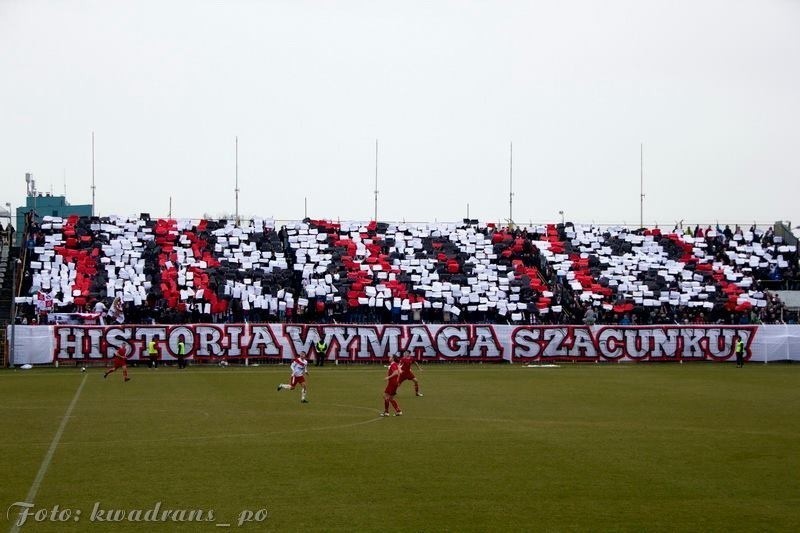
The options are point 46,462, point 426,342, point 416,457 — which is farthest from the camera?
point 426,342

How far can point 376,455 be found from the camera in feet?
77.8

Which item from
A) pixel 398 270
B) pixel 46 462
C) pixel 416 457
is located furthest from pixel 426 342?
pixel 46 462

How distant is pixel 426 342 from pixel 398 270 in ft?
36.0

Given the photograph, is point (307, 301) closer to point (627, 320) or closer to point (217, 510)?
point (627, 320)

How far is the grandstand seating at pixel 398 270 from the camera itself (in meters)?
65.8

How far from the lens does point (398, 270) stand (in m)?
A: 70.8

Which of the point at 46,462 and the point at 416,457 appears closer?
the point at 46,462

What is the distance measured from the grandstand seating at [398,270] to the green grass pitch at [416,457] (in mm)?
23609

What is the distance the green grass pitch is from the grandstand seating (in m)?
23.6

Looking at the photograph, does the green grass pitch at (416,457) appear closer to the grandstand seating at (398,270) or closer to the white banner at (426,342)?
the white banner at (426,342)

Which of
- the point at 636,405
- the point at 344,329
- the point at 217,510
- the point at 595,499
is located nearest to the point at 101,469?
the point at 217,510

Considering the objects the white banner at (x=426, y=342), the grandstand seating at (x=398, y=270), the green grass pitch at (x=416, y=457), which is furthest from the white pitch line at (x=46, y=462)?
the grandstand seating at (x=398, y=270)

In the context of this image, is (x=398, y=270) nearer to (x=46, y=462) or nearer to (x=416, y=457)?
(x=416, y=457)

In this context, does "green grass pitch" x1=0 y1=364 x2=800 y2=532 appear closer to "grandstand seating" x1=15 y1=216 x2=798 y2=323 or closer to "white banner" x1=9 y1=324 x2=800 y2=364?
"white banner" x1=9 y1=324 x2=800 y2=364
